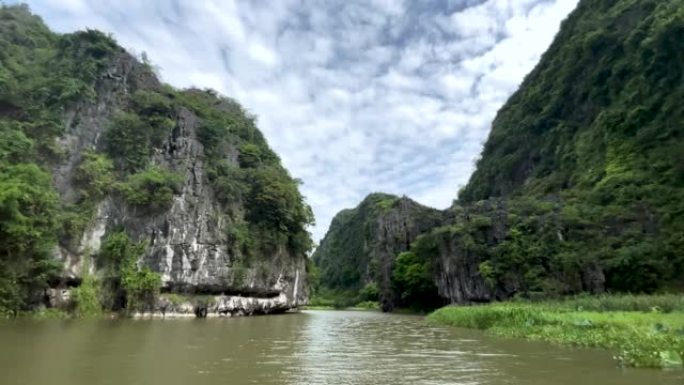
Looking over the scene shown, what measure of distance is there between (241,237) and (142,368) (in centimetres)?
2890

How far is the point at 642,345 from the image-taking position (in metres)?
10.6

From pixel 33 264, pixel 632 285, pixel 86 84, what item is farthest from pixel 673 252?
pixel 86 84

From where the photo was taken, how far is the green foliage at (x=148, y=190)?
3303cm

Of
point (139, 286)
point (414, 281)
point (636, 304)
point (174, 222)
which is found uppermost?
point (174, 222)

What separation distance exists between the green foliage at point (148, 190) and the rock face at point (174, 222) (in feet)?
1.78

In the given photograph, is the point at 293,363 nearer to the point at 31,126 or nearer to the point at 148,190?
the point at 148,190

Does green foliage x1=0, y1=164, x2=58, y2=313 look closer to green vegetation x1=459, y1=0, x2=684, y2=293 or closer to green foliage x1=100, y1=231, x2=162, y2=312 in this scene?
green foliage x1=100, y1=231, x2=162, y2=312

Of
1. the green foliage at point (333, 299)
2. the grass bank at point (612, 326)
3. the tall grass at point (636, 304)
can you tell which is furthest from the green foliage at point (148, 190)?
the green foliage at point (333, 299)

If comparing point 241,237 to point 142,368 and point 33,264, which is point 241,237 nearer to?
point 33,264

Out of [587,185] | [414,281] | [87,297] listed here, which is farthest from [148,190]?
[587,185]

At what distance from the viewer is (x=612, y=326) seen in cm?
1488

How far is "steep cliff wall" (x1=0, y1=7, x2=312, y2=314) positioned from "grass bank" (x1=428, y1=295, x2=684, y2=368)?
1820 centimetres

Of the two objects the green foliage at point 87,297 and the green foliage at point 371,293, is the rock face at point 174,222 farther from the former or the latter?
the green foliage at point 371,293

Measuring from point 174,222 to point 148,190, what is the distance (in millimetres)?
2677
